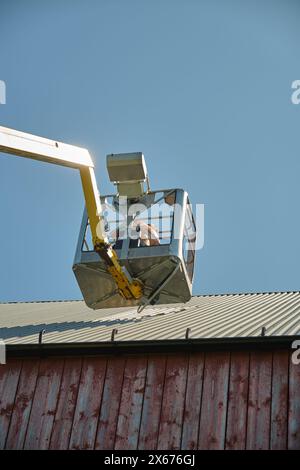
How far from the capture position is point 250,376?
11.4 metres

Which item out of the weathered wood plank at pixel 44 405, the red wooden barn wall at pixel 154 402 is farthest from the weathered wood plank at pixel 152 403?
the weathered wood plank at pixel 44 405

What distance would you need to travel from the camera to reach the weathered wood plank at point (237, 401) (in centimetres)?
1083

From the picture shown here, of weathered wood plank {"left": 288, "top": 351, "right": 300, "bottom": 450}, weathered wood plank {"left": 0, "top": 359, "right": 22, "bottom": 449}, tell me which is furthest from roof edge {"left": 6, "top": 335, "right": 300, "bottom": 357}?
weathered wood plank {"left": 288, "top": 351, "right": 300, "bottom": 450}

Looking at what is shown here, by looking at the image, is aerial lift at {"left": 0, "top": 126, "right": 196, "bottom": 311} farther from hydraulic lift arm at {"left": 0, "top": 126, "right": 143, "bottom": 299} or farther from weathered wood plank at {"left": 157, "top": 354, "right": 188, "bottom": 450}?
weathered wood plank at {"left": 157, "top": 354, "right": 188, "bottom": 450}

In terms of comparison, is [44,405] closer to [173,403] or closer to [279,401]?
[173,403]

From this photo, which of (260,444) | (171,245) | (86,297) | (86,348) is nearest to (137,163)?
A: (171,245)

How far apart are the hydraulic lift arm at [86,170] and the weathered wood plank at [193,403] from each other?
543 cm

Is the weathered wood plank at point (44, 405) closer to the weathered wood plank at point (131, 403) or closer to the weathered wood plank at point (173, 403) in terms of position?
the weathered wood plank at point (131, 403)

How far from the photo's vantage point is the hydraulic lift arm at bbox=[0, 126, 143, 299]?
1383 centimetres

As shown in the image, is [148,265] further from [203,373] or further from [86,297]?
[203,373]

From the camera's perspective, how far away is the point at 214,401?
37.5 feet

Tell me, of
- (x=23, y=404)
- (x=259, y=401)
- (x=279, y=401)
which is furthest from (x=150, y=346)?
(x=23, y=404)

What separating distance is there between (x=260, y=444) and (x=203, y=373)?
1784 mm

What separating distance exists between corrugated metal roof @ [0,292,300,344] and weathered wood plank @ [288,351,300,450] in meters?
1.06
